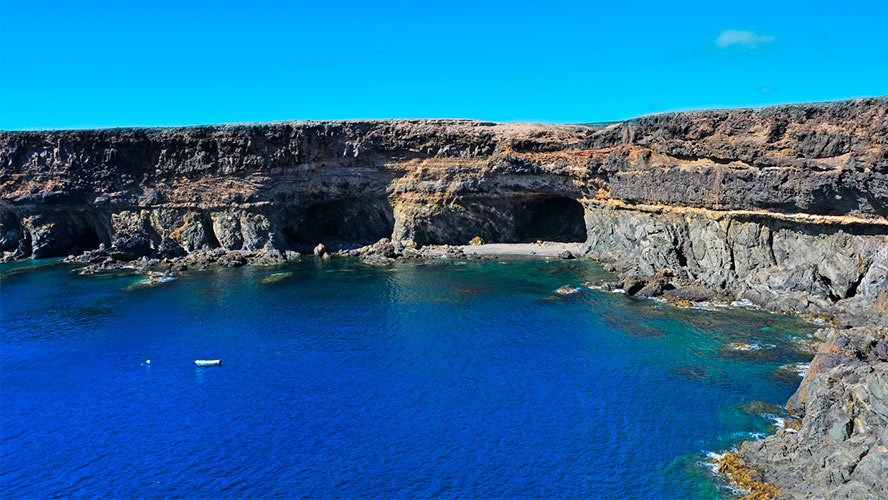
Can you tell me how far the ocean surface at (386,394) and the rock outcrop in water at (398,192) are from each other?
9.61m

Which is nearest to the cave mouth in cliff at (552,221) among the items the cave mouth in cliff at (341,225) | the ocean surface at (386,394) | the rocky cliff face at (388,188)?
the rocky cliff face at (388,188)

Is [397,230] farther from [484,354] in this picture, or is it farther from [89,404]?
[89,404]

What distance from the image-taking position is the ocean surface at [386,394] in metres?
27.4

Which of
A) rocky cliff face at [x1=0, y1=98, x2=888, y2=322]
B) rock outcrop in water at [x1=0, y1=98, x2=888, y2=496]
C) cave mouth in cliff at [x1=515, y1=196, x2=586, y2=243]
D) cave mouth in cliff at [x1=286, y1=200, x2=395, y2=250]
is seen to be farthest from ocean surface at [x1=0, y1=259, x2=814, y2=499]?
cave mouth in cliff at [x1=286, y1=200, x2=395, y2=250]

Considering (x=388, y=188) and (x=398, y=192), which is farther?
(x=388, y=188)

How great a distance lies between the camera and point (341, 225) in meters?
86.6

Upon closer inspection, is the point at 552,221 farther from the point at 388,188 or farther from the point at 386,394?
the point at 386,394

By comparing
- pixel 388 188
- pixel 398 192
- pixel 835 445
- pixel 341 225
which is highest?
pixel 388 188

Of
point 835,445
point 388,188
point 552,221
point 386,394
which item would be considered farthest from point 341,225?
point 835,445

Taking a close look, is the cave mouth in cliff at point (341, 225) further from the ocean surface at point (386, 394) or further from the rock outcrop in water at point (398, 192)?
the ocean surface at point (386, 394)

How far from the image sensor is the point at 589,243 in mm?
73938

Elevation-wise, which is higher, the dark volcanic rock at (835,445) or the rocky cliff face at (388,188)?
the rocky cliff face at (388,188)

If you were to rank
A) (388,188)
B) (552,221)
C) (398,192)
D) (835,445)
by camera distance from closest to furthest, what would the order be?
(835,445), (398,192), (388,188), (552,221)

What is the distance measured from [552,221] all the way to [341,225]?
A: 26123 mm
